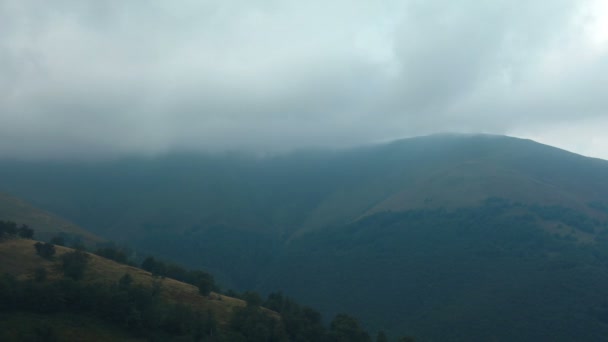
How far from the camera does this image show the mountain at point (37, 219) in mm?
165625

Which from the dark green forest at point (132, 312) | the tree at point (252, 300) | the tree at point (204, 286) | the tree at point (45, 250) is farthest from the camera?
the tree at point (204, 286)

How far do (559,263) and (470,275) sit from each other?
2473 centimetres

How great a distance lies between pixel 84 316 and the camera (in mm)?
68875

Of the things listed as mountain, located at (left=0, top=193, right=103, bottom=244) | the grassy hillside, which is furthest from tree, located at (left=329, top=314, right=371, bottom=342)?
mountain, located at (left=0, top=193, right=103, bottom=244)

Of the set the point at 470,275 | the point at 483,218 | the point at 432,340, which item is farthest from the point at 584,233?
the point at 432,340

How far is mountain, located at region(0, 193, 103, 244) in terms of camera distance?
165625 mm

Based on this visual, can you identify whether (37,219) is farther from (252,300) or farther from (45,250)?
(252,300)

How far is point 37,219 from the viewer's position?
577 ft

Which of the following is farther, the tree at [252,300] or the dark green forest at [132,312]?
the tree at [252,300]

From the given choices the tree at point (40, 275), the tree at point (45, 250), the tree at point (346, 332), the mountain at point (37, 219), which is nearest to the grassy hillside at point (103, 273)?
the tree at point (45, 250)

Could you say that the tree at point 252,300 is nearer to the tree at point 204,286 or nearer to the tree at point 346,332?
the tree at point 204,286

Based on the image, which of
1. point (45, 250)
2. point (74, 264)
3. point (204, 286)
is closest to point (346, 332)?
point (204, 286)

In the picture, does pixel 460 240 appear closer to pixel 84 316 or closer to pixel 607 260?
pixel 607 260

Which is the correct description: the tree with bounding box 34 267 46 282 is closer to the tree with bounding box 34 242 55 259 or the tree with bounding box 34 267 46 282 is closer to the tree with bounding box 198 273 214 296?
the tree with bounding box 34 242 55 259
